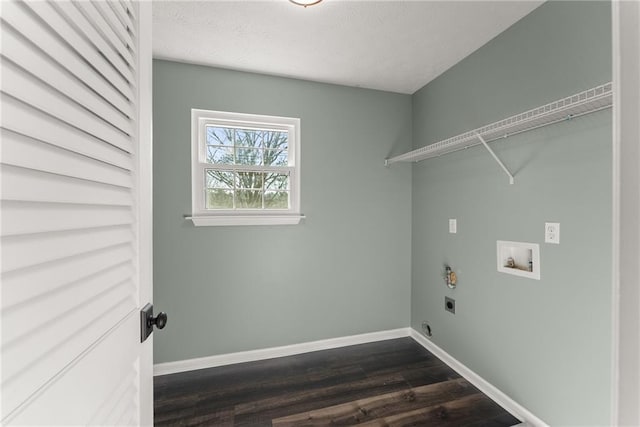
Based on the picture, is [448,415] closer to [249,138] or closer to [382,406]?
[382,406]

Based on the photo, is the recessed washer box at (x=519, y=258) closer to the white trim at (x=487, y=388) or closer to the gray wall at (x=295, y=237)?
the white trim at (x=487, y=388)

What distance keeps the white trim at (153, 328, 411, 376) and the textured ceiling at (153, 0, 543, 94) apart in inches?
93.5

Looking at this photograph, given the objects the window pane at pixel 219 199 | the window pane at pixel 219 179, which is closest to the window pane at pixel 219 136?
the window pane at pixel 219 179

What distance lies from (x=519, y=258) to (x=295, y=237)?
1.64 meters

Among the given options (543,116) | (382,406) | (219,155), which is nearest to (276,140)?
(219,155)

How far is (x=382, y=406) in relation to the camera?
5.93ft

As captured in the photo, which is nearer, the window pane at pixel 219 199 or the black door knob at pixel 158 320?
the black door knob at pixel 158 320

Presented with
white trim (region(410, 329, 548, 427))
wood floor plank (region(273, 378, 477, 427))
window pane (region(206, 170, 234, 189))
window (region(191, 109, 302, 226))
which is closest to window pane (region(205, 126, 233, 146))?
window (region(191, 109, 302, 226))

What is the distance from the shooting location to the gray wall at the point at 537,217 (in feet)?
4.46

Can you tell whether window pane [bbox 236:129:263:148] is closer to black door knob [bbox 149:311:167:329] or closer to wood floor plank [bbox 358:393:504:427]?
black door knob [bbox 149:311:167:329]

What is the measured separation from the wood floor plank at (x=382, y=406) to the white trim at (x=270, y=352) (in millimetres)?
712

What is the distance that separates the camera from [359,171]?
2.64 meters

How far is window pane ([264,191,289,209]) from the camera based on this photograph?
2.46 m

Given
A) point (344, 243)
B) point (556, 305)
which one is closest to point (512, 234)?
point (556, 305)
